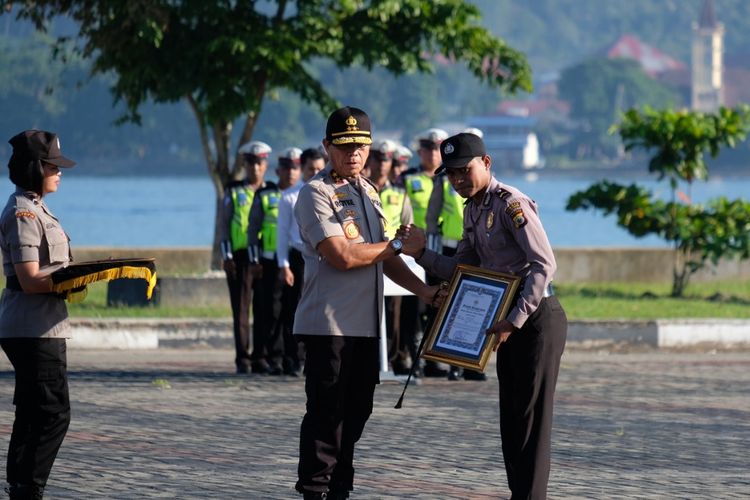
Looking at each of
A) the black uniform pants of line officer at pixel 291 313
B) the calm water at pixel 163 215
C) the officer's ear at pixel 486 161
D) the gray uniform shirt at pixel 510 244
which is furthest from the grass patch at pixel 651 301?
the officer's ear at pixel 486 161

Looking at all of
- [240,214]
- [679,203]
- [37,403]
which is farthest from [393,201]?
[679,203]

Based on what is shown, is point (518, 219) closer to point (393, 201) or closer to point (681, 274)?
point (393, 201)

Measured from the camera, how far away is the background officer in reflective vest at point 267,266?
43.2 ft

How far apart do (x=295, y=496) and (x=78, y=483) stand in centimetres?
109

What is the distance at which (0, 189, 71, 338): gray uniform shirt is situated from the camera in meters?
7.38

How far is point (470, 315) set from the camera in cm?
723

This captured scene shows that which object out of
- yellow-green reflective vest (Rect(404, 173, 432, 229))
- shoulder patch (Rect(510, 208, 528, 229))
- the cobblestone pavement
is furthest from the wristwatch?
yellow-green reflective vest (Rect(404, 173, 432, 229))

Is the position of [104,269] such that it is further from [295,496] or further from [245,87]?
[245,87]

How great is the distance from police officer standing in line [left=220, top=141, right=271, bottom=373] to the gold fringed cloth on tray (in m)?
Result: 5.73

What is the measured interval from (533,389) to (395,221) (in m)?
5.23

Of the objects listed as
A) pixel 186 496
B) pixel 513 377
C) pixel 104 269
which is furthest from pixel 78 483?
pixel 513 377

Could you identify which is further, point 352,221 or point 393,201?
point 393,201

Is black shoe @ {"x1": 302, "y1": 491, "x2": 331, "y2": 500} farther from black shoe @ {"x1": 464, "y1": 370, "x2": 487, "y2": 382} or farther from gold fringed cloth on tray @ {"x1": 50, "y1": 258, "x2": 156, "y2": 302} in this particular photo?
black shoe @ {"x1": 464, "y1": 370, "x2": 487, "y2": 382}

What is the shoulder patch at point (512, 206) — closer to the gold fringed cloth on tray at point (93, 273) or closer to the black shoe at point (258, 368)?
the gold fringed cloth on tray at point (93, 273)
